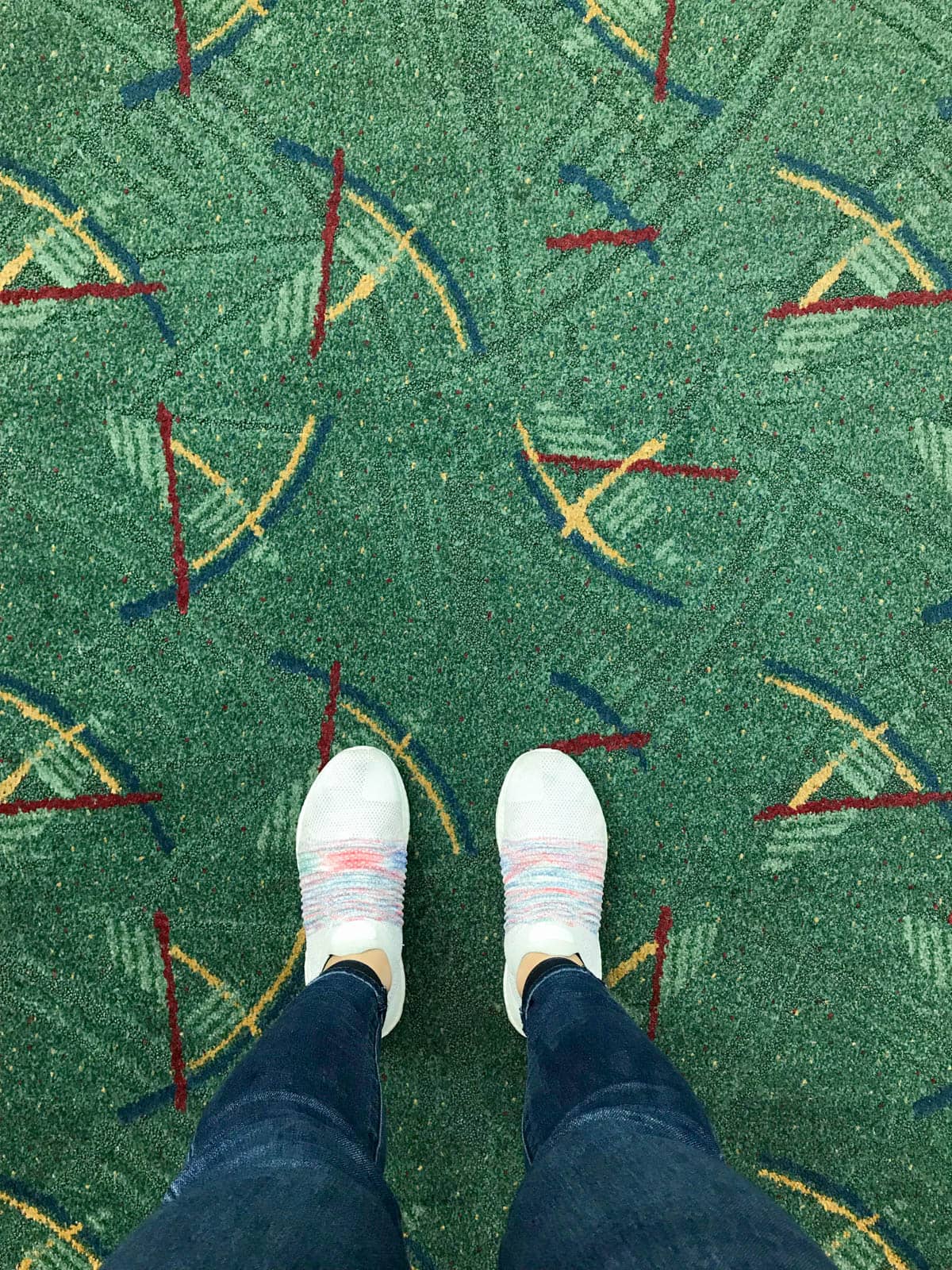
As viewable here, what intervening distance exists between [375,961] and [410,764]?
0.23m

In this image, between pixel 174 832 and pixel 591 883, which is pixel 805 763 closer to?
pixel 591 883

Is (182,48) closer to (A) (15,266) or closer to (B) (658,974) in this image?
(A) (15,266)

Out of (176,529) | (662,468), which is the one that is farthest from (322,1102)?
(662,468)

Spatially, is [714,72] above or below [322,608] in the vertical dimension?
above

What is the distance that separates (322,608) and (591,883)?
0.45 metres

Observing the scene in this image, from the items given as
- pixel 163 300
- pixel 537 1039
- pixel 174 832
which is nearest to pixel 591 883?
pixel 537 1039

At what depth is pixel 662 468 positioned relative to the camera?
93 centimetres

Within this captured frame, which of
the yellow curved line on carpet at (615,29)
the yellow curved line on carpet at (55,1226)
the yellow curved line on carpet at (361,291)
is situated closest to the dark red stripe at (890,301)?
the yellow curved line on carpet at (615,29)

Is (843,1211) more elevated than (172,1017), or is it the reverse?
(172,1017)

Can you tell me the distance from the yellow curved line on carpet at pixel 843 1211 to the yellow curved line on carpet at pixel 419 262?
1050 mm

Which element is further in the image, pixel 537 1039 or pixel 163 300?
pixel 163 300

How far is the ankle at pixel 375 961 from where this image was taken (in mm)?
896

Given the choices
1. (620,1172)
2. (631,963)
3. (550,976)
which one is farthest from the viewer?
(631,963)

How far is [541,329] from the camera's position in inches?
36.4
